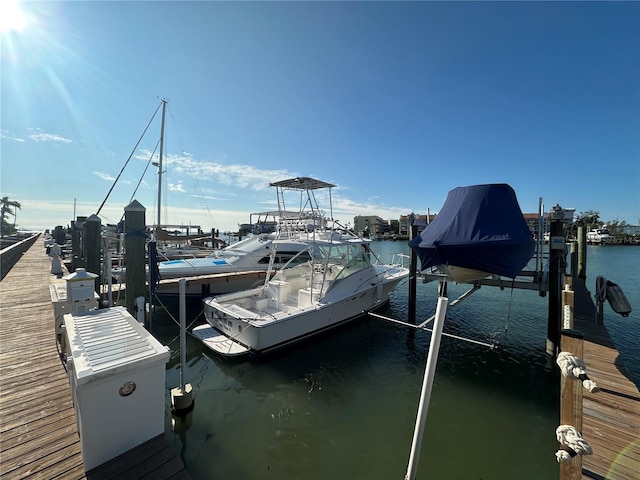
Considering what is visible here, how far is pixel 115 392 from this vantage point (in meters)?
2.63

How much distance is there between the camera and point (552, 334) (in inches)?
292

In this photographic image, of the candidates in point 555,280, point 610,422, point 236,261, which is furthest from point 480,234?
point 236,261

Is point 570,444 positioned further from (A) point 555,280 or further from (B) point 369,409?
(A) point 555,280

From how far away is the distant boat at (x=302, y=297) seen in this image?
7020 millimetres

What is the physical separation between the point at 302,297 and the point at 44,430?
6017mm

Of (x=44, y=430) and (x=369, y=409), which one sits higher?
(x=44, y=430)

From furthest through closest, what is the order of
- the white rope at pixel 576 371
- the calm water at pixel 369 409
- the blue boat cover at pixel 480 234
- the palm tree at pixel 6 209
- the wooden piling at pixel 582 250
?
1. the palm tree at pixel 6 209
2. the wooden piling at pixel 582 250
3. the calm water at pixel 369 409
4. the blue boat cover at pixel 480 234
5. the white rope at pixel 576 371

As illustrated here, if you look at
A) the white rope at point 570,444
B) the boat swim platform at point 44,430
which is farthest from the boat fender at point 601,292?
the boat swim platform at point 44,430

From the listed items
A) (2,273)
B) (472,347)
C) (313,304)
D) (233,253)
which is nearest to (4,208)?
(2,273)

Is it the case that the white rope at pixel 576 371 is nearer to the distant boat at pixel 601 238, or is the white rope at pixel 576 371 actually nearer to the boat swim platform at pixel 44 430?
the boat swim platform at pixel 44 430

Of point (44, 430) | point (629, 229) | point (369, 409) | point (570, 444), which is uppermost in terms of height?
point (629, 229)

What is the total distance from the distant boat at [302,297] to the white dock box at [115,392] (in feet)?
12.3

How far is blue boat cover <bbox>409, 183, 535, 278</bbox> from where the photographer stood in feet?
9.63

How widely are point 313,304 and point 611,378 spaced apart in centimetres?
592
